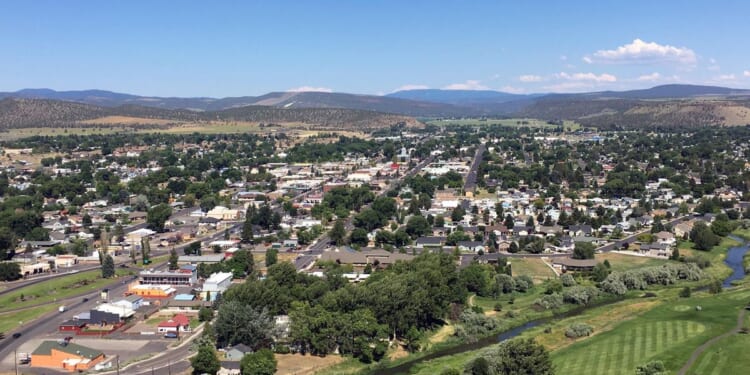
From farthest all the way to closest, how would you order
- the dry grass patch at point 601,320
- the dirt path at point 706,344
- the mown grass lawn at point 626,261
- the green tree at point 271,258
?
the mown grass lawn at point 626,261 → the green tree at point 271,258 → the dry grass patch at point 601,320 → the dirt path at point 706,344

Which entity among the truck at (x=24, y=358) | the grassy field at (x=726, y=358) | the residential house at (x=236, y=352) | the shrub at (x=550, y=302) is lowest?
the shrub at (x=550, y=302)

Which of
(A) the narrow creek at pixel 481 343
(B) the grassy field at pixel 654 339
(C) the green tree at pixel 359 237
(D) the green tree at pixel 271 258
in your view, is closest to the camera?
(B) the grassy field at pixel 654 339

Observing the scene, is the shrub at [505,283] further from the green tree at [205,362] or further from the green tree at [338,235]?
the green tree at [205,362]

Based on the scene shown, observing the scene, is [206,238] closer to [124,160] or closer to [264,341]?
[264,341]

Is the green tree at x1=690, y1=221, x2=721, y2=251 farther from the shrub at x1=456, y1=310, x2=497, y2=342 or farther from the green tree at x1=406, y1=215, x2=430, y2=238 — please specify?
the shrub at x1=456, y1=310, x2=497, y2=342

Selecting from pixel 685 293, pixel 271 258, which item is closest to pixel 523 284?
pixel 685 293

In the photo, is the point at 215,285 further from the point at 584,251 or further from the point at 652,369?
the point at 584,251

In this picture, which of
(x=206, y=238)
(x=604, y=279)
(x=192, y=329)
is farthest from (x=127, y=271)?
(x=604, y=279)

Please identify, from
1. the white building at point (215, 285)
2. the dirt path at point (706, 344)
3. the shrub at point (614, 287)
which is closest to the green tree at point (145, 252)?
the white building at point (215, 285)
